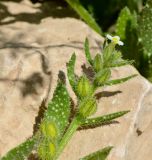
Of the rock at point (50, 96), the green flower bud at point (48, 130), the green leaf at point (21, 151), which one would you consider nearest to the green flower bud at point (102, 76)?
the rock at point (50, 96)

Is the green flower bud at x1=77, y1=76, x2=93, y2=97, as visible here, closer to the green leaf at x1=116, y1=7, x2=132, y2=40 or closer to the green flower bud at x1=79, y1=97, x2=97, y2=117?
the green flower bud at x1=79, y1=97, x2=97, y2=117

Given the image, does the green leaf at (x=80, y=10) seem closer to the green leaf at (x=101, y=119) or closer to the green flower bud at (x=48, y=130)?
the green leaf at (x=101, y=119)

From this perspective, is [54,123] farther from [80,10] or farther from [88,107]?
[80,10]

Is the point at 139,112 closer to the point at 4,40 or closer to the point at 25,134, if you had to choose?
the point at 25,134

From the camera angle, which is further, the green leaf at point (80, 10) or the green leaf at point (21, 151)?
the green leaf at point (80, 10)

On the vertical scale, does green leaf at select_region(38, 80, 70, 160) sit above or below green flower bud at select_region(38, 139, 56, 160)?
above

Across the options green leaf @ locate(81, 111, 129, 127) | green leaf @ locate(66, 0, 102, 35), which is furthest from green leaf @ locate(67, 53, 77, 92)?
green leaf @ locate(66, 0, 102, 35)

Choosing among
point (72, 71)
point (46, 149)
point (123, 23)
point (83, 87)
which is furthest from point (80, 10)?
point (46, 149)
